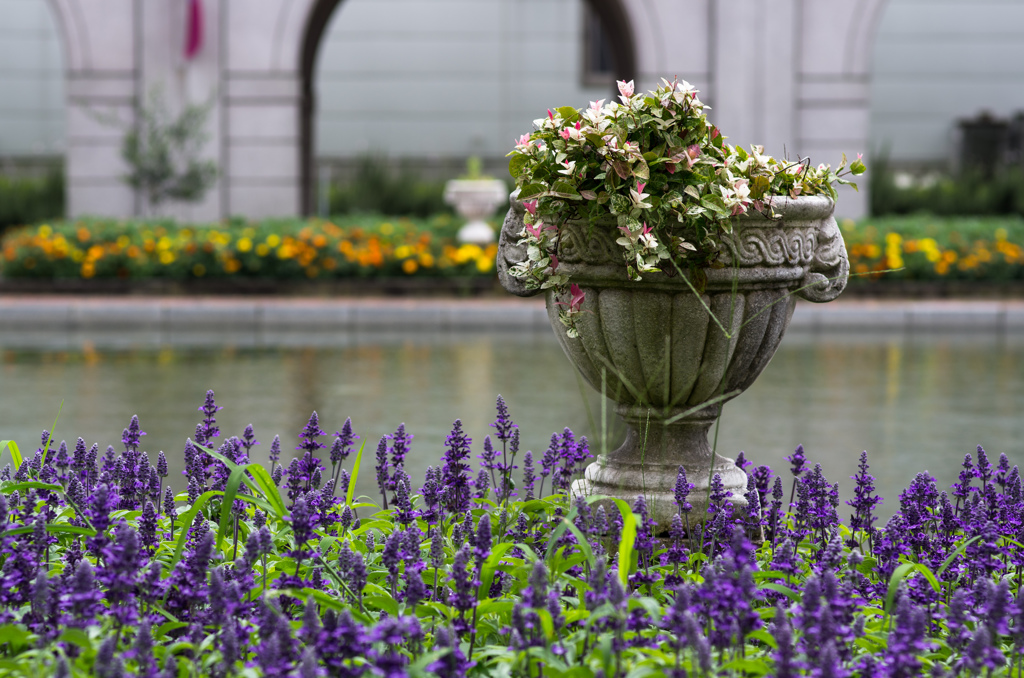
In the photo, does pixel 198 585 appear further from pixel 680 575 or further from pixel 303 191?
pixel 303 191

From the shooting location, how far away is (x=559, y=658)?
2750mm

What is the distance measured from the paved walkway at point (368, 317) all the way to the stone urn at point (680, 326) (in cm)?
960

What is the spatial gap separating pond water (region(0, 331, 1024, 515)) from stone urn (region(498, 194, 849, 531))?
3.96ft

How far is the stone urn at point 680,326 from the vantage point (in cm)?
385

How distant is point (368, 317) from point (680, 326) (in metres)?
10.6

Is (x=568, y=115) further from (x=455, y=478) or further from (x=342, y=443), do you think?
(x=342, y=443)

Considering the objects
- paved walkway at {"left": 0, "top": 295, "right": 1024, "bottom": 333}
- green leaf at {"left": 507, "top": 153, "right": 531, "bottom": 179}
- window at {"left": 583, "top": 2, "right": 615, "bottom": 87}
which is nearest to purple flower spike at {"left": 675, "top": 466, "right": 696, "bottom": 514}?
green leaf at {"left": 507, "top": 153, "right": 531, "bottom": 179}

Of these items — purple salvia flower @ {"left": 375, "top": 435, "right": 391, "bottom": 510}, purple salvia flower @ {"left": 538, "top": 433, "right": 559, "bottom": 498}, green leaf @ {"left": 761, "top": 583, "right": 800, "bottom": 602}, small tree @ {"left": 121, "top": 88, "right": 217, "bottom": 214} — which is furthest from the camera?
small tree @ {"left": 121, "top": 88, "right": 217, "bottom": 214}

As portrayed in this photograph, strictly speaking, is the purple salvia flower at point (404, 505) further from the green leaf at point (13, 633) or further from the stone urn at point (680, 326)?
the green leaf at point (13, 633)

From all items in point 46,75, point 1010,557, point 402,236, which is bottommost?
point 1010,557

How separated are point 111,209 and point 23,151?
1391 cm

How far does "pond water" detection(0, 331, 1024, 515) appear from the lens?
23.6ft

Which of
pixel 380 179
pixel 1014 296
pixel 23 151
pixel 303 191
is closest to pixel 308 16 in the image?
pixel 303 191

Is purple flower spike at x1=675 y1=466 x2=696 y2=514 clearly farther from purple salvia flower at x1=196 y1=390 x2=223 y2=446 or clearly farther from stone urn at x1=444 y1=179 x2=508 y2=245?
stone urn at x1=444 y1=179 x2=508 y2=245
